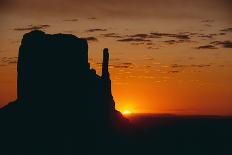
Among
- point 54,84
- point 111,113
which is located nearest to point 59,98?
point 54,84

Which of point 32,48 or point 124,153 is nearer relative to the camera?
point 124,153

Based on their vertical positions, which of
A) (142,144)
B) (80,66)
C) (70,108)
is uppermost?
(80,66)

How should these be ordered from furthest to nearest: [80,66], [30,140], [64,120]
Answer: [80,66] → [64,120] → [30,140]

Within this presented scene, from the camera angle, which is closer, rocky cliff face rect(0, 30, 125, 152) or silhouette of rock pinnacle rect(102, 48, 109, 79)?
rocky cliff face rect(0, 30, 125, 152)

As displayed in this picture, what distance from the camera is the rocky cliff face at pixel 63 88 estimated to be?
108188 millimetres

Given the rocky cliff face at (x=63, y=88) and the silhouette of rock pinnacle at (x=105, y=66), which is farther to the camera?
the silhouette of rock pinnacle at (x=105, y=66)

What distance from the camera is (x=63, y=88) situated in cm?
11562

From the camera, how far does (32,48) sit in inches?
4486

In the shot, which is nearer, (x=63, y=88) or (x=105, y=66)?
(x=105, y=66)

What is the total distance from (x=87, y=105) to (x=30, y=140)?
1769 cm

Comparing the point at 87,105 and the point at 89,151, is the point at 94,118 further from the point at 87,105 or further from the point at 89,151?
the point at 89,151

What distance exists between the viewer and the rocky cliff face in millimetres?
108188

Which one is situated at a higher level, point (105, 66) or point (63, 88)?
point (105, 66)

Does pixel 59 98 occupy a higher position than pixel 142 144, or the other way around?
pixel 59 98
